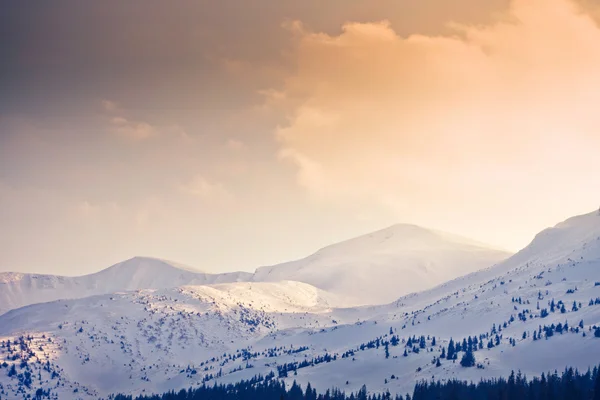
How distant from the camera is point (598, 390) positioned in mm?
198500
